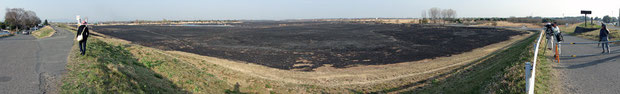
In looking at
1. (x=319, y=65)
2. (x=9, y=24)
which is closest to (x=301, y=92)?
(x=319, y=65)

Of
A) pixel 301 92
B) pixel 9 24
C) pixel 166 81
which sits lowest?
pixel 301 92

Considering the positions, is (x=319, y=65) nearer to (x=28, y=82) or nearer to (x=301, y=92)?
(x=301, y=92)

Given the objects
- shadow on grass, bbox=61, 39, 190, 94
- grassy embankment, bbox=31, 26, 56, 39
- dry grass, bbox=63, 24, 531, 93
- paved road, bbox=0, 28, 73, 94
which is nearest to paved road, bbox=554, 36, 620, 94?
dry grass, bbox=63, 24, 531, 93

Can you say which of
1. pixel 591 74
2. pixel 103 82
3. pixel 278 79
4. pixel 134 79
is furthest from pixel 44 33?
pixel 591 74

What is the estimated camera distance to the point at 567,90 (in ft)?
18.8

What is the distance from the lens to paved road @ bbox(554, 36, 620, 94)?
579 centimetres

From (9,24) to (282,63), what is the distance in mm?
65804

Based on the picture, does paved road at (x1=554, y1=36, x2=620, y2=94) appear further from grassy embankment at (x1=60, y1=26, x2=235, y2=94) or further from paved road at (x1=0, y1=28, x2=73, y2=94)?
paved road at (x1=0, y1=28, x2=73, y2=94)

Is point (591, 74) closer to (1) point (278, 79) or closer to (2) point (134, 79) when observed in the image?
(1) point (278, 79)

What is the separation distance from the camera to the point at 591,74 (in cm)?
704

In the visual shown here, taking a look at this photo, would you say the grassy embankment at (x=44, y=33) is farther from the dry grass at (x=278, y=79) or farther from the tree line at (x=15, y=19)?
the tree line at (x=15, y=19)

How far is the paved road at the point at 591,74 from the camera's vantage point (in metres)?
5.79

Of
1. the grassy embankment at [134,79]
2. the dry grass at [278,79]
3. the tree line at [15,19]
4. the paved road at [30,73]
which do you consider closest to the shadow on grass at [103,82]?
the grassy embankment at [134,79]

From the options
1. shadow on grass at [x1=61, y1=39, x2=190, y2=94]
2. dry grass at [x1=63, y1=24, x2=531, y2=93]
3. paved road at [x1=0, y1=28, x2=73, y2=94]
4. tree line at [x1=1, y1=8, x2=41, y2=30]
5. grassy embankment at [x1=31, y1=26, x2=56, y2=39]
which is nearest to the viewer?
paved road at [x1=0, y1=28, x2=73, y2=94]
